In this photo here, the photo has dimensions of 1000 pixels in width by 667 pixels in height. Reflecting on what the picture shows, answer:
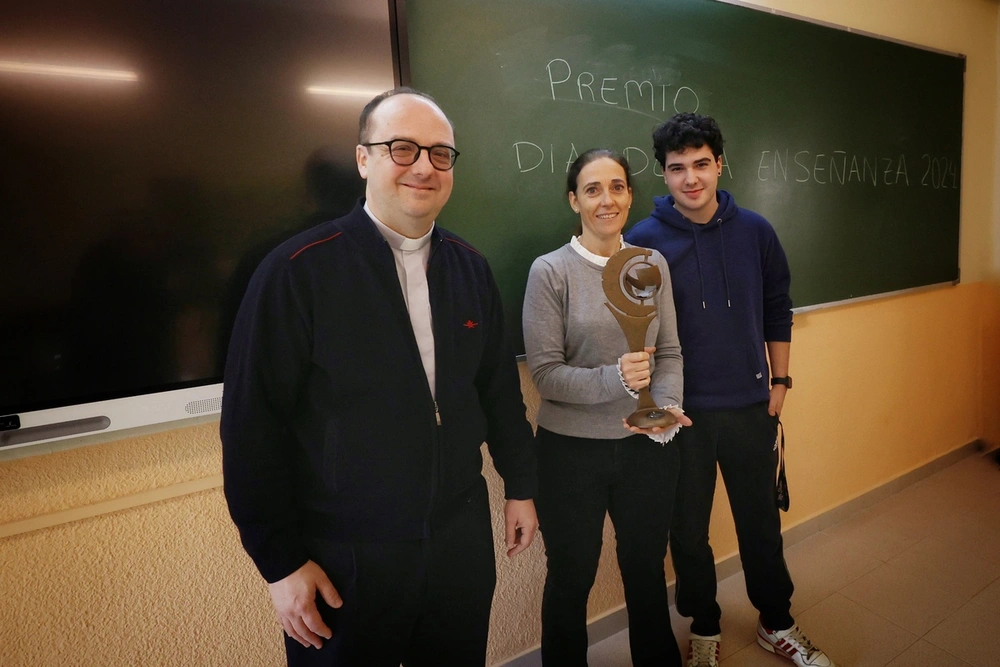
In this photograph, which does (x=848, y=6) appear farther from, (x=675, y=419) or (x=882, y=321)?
(x=675, y=419)

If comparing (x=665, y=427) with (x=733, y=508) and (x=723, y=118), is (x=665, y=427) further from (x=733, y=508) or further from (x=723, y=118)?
(x=723, y=118)

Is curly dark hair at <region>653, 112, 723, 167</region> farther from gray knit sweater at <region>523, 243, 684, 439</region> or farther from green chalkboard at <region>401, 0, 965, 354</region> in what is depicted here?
gray knit sweater at <region>523, 243, 684, 439</region>

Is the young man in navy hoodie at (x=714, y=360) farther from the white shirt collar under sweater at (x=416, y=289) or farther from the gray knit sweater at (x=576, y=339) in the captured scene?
the white shirt collar under sweater at (x=416, y=289)

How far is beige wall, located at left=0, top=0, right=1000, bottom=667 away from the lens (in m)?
1.26

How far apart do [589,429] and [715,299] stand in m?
0.59

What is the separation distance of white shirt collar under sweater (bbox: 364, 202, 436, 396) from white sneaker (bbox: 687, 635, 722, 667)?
56.3 inches

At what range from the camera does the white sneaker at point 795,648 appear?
1857mm

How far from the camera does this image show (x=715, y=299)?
175 cm

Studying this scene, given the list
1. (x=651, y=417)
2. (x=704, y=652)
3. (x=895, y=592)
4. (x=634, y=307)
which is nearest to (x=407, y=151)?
(x=634, y=307)

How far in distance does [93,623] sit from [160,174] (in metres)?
1.00

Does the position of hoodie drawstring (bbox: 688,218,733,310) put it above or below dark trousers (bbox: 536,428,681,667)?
above

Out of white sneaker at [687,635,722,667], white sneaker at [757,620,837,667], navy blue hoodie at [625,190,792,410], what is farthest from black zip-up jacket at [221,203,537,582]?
white sneaker at [757,620,837,667]

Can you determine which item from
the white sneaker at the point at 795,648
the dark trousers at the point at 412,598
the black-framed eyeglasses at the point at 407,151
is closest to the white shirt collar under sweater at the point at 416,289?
the black-framed eyeglasses at the point at 407,151

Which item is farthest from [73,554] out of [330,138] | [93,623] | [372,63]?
[372,63]
